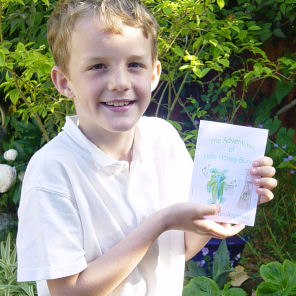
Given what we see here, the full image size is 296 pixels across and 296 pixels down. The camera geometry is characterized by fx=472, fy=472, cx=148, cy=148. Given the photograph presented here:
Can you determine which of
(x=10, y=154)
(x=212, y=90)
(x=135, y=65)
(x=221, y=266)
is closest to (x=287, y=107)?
(x=212, y=90)

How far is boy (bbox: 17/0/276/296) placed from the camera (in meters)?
1.33

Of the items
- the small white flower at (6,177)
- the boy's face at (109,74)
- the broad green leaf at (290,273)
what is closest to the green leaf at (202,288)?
the broad green leaf at (290,273)

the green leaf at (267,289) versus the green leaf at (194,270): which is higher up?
the green leaf at (267,289)

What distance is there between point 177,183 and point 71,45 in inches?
23.1

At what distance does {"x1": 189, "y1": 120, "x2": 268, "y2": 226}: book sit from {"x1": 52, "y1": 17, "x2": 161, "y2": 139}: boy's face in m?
0.23

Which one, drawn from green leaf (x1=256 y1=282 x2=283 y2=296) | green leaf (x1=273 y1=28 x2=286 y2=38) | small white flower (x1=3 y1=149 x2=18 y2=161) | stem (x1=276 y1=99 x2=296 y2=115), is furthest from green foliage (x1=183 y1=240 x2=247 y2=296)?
small white flower (x1=3 y1=149 x2=18 y2=161)

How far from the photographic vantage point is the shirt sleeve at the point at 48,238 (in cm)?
132

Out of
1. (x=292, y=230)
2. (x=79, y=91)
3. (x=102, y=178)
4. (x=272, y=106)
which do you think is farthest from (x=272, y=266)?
(x=272, y=106)

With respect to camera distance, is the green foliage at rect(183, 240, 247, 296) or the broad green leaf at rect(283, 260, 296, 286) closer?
the broad green leaf at rect(283, 260, 296, 286)

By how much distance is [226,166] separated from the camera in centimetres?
141

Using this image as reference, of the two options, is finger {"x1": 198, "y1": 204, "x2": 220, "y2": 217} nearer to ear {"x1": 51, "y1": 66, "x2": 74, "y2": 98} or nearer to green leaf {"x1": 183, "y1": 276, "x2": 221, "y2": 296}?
ear {"x1": 51, "y1": 66, "x2": 74, "y2": 98}

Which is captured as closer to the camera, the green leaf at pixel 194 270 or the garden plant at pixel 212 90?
the garden plant at pixel 212 90

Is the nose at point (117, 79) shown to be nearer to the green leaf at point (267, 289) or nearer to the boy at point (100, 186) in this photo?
the boy at point (100, 186)

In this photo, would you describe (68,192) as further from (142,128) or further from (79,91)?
(142,128)
